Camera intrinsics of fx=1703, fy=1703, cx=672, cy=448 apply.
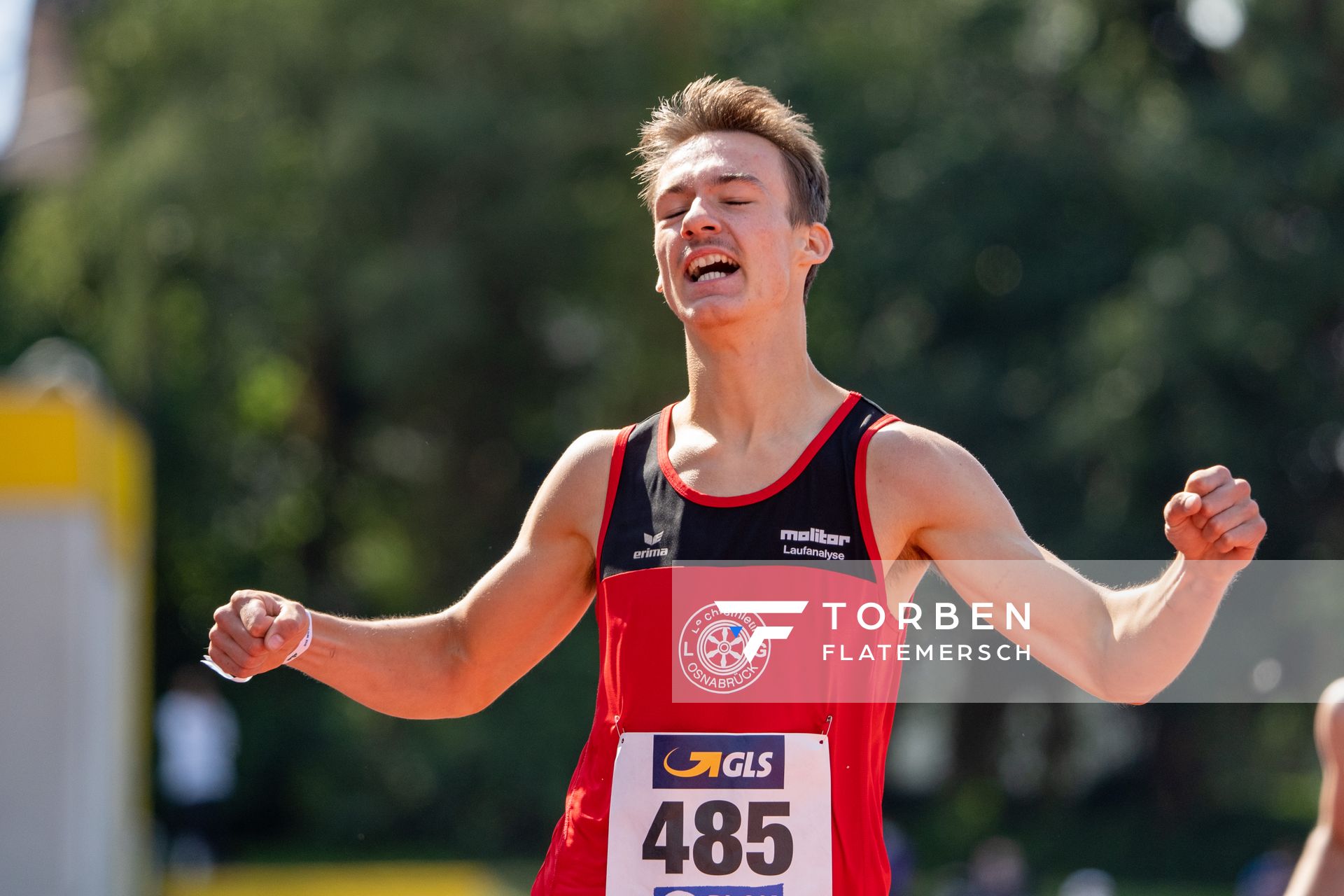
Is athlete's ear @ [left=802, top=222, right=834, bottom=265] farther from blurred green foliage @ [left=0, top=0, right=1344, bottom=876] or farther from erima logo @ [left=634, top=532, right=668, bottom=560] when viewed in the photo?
blurred green foliage @ [left=0, top=0, right=1344, bottom=876]

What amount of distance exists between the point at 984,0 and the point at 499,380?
26.3 ft

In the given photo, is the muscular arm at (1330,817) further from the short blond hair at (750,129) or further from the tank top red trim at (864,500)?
the short blond hair at (750,129)

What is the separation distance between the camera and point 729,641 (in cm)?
332

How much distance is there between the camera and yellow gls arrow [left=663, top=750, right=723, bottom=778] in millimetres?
3246

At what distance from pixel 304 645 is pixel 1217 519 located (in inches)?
70.7

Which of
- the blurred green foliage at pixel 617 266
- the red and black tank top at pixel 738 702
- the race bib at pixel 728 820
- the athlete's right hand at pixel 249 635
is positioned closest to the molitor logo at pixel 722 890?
the race bib at pixel 728 820

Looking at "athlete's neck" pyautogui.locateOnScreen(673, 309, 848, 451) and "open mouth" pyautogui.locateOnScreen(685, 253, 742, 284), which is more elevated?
"open mouth" pyautogui.locateOnScreen(685, 253, 742, 284)

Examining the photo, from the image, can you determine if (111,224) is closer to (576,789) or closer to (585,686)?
(585,686)

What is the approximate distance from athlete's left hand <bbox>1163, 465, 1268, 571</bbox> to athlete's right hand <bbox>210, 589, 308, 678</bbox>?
164 cm

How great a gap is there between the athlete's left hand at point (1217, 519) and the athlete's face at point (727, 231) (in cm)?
102

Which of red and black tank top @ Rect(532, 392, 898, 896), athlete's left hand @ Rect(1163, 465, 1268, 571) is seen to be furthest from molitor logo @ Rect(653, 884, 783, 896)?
athlete's left hand @ Rect(1163, 465, 1268, 571)

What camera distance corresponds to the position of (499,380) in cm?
2306

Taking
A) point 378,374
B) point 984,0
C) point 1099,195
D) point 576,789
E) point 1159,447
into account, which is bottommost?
point 576,789

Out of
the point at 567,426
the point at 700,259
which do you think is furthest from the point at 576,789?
the point at 567,426
